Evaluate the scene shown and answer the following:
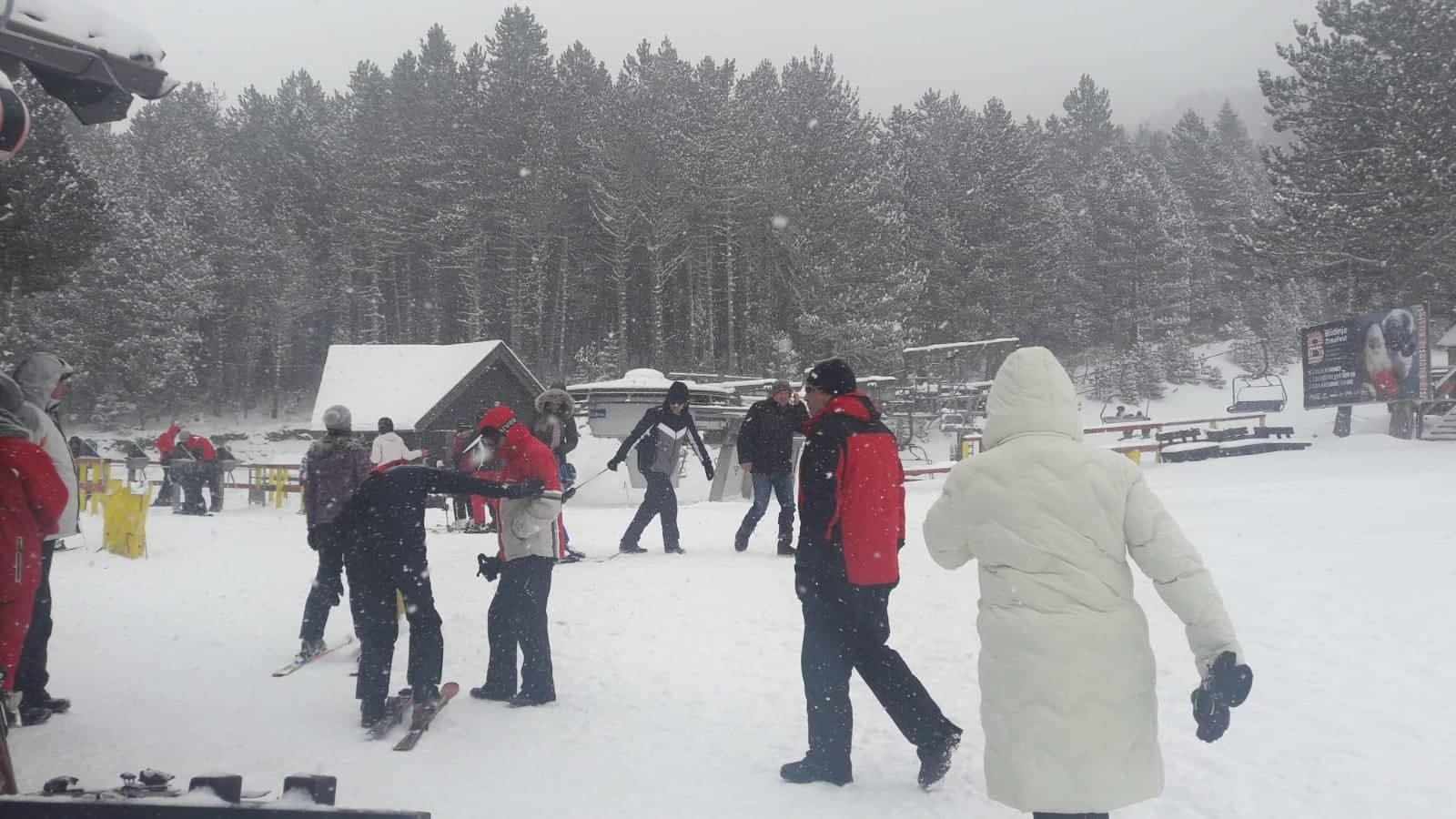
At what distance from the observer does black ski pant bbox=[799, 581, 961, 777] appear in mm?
4207

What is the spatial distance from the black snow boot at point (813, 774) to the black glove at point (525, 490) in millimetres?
2028

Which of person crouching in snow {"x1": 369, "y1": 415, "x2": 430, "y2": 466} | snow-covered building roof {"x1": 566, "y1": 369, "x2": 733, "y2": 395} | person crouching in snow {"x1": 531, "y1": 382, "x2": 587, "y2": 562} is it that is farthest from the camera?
snow-covered building roof {"x1": 566, "y1": 369, "x2": 733, "y2": 395}

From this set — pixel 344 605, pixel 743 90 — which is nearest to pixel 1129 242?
pixel 743 90

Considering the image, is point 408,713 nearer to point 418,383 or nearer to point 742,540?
point 742,540

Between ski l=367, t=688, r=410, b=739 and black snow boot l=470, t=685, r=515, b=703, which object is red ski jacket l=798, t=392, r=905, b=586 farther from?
ski l=367, t=688, r=410, b=739

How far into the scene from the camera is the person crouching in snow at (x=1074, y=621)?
8.90 feet

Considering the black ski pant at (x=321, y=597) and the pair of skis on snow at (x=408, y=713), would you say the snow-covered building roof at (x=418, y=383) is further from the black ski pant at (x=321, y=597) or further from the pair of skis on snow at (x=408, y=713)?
the pair of skis on snow at (x=408, y=713)

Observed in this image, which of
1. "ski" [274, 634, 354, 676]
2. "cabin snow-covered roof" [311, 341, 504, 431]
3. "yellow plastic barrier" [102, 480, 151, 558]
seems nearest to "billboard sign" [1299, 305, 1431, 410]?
"cabin snow-covered roof" [311, 341, 504, 431]

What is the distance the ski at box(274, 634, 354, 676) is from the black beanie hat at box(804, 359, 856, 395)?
4.21 metres

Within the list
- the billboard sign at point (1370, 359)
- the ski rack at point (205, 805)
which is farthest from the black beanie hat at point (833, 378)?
the billboard sign at point (1370, 359)

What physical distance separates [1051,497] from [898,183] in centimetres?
4644

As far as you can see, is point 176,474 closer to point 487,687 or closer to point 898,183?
point 487,687

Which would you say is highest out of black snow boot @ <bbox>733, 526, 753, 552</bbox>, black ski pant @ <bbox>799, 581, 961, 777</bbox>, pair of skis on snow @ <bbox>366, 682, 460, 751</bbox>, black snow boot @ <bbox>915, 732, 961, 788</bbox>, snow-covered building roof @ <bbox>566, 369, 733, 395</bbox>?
snow-covered building roof @ <bbox>566, 369, 733, 395</bbox>

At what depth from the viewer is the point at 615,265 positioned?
1652 inches
